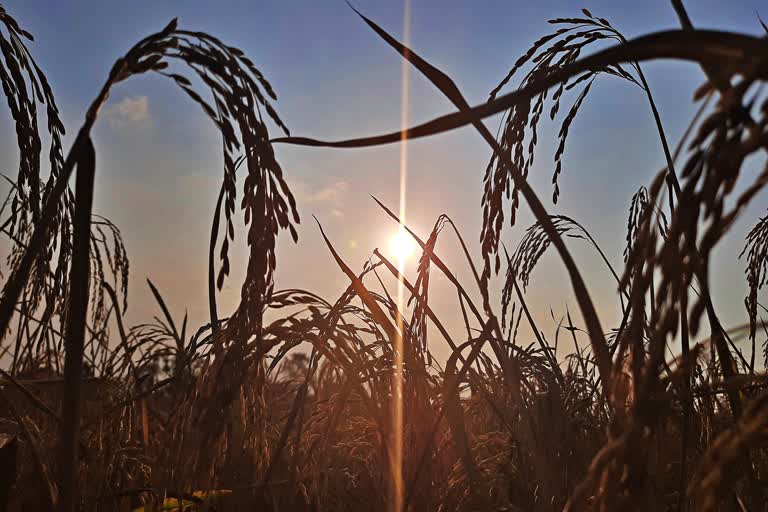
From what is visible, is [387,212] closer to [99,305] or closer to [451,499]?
[451,499]

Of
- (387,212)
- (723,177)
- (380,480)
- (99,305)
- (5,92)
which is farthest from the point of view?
(99,305)

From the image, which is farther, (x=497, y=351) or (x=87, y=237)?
(x=497, y=351)

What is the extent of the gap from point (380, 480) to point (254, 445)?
2.06 ft

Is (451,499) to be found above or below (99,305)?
below

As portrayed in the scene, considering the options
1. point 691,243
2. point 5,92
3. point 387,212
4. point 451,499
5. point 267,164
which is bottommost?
point 451,499

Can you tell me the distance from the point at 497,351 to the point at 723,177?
1.22 metres

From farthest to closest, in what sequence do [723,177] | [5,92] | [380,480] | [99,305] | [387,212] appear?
[99,305], [380,480], [387,212], [5,92], [723,177]

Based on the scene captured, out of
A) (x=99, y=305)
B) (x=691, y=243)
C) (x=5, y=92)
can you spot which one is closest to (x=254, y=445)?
(x=5, y=92)

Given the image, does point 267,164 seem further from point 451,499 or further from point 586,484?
point 451,499

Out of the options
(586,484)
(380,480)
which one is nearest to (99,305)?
(380,480)

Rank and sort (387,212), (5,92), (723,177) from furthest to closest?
1. (387,212)
2. (5,92)
3. (723,177)

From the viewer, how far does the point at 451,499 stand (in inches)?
85.0

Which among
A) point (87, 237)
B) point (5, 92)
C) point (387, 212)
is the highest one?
point (5, 92)

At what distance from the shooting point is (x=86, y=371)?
3949mm
